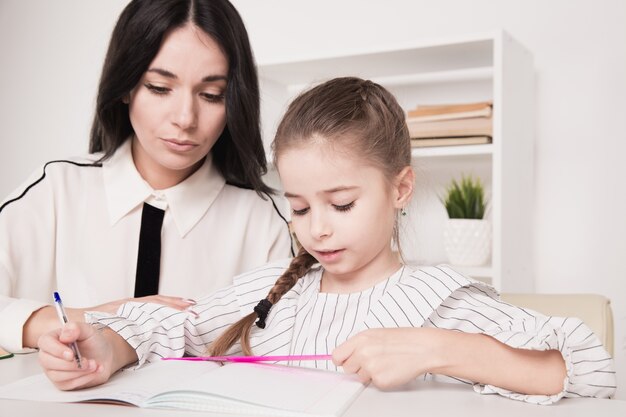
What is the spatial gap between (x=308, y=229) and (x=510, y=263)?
48.7 inches

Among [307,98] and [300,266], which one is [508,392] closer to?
[300,266]

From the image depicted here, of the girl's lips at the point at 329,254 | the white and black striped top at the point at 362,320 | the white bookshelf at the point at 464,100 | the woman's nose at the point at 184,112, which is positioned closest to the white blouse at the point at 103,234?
the woman's nose at the point at 184,112

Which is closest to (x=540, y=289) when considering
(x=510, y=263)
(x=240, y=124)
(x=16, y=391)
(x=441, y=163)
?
(x=510, y=263)

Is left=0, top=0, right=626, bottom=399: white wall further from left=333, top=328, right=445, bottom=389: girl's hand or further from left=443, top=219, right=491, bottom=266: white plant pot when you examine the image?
left=333, top=328, right=445, bottom=389: girl's hand

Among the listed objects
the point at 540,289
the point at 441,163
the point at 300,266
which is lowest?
the point at 540,289

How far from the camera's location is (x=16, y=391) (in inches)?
35.6

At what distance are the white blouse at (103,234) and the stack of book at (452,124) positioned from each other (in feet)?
2.60

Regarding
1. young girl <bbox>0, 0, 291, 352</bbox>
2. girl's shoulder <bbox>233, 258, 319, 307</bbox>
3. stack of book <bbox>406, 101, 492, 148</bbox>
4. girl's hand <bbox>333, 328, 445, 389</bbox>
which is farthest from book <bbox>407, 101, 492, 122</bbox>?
girl's hand <bbox>333, 328, 445, 389</bbox>

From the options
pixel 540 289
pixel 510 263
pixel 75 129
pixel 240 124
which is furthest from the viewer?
pixel 75 129

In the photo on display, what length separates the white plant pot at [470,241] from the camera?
2229mm

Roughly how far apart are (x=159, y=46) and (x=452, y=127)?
1063 millimetres

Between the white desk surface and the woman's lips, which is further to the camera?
the woman's lips

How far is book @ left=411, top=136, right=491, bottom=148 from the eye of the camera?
7.31 ft

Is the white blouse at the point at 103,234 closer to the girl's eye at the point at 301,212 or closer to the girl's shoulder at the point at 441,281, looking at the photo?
the girl's eye at the point at 301,212
